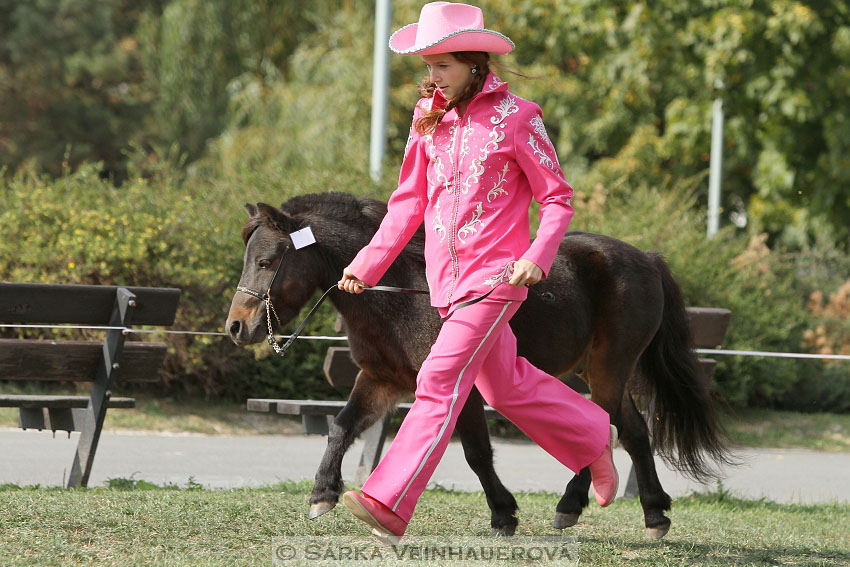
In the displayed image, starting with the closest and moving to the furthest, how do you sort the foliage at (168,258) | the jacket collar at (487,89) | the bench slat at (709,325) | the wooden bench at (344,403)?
1. the jacket collar at (487,89)
2. the wooden bench at (344,403)
3. the bench slat at (709,325)
4. the foliage at (168,258)

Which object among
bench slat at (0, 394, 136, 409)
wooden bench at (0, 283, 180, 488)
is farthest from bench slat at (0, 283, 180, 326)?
bench slat at (0, 394, 136, 409)

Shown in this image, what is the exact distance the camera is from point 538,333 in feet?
17.6

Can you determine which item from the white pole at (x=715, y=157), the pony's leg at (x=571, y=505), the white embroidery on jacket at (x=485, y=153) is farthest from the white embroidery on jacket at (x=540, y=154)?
the white pole at (x=715, y=157)

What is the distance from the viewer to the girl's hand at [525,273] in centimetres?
415

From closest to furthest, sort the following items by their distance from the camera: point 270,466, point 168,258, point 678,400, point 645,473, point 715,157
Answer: point 645,473 < point 678,400 < point 270,466 < point 168,258 < point 715,157

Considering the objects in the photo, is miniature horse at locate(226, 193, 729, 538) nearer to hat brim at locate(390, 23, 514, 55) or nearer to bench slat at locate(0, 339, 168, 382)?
hat brim at locate(390, 23, 514, 55)

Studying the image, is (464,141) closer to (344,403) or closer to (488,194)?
(488,194)

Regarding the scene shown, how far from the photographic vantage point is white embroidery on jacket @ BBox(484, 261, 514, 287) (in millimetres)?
4250

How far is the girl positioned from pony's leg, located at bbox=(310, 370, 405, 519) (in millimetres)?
767

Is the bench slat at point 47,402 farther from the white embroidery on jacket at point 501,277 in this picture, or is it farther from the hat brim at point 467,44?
the hat brim at point 467,44

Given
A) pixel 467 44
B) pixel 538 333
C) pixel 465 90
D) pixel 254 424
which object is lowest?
pixel 254 424

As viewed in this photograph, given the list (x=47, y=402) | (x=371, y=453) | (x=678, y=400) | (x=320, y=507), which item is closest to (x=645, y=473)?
(x=678, y=400)

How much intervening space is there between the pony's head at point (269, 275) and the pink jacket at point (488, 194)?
0.85m

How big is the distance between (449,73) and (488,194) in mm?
483
